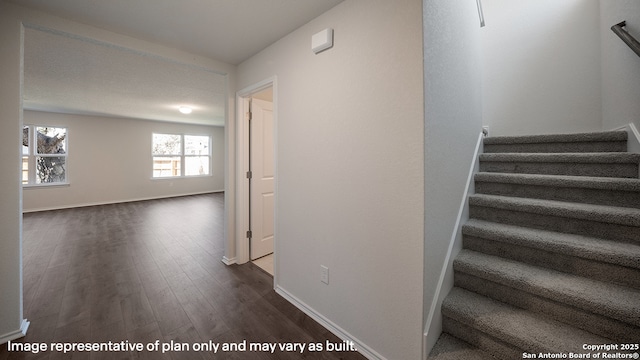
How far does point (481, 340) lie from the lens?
4.51ft

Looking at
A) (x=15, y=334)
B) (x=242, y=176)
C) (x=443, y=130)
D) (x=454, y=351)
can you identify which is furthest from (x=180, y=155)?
(x=454, y=351)

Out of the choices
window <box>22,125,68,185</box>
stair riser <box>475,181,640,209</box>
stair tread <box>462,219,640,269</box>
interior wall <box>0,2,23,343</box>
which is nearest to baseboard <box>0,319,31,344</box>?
interior wall <box>0,2,23,343</box>

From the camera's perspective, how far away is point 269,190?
328 centimetres

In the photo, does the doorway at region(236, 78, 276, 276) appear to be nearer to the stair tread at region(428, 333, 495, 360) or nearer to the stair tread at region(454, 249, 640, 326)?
the stair tread at region(428, 333, 495, 360)

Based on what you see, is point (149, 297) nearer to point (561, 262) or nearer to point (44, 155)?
point (561, 262)

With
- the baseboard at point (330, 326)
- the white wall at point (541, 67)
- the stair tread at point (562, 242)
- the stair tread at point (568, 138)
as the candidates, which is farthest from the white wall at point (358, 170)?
the white wall at point (541, 67)

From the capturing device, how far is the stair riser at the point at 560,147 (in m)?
1.97

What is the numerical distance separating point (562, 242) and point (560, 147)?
1.22 meters

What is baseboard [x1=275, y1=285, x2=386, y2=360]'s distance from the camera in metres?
1.63

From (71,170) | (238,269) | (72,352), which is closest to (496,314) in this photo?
(238,269)

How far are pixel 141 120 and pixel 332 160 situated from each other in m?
7.96

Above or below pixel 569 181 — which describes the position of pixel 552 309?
below

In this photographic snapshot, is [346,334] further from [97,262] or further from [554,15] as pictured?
[554,15]

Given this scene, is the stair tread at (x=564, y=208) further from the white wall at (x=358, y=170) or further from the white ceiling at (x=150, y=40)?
the white ceiling at (x=150, y=40)
